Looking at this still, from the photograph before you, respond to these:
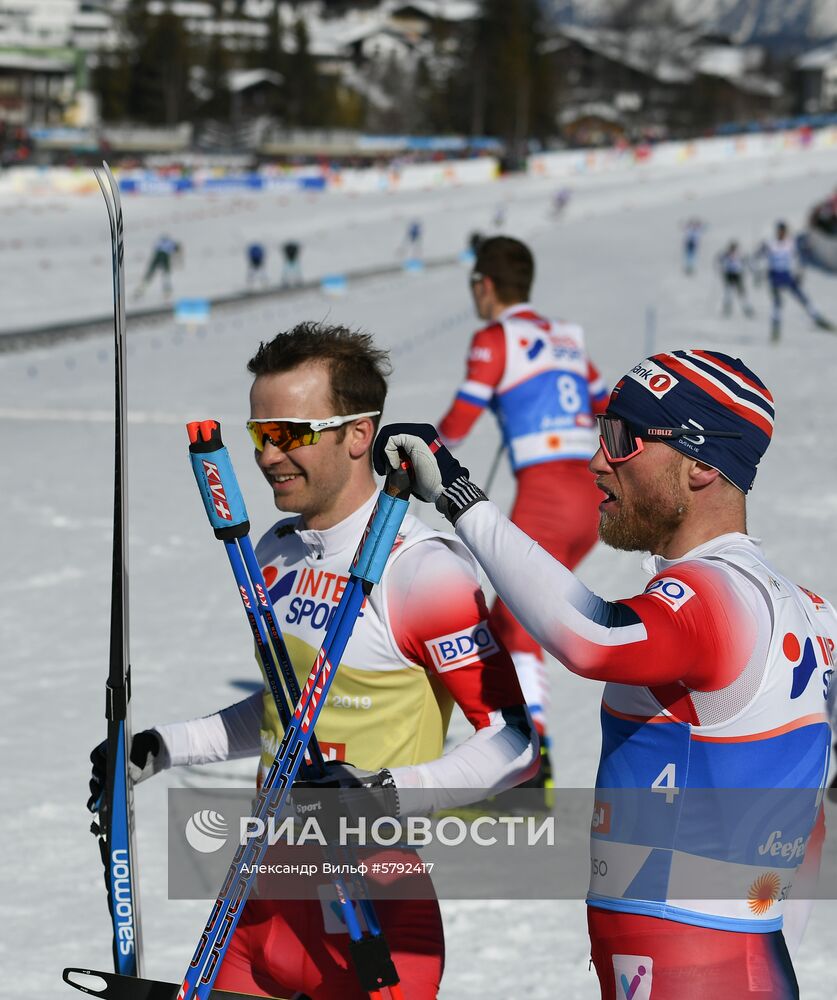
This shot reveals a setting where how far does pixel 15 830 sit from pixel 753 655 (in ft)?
13.1

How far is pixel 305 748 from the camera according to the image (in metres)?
2.71

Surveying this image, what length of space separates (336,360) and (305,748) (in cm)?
87

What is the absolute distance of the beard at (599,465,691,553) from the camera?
104 inches

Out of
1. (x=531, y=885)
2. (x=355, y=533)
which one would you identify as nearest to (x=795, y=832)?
(x=355, y=533)

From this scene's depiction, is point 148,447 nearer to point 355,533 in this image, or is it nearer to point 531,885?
point 531,885

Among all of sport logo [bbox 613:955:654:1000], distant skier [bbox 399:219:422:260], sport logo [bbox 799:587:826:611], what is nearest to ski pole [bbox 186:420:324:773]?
sport logo [bbox 613:955:654:1000]

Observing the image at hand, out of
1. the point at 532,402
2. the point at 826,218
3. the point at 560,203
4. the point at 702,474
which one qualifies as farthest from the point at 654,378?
the point at 560,203

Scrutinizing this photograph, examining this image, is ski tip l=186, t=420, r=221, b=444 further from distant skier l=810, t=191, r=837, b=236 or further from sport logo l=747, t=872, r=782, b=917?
distant skier l=810, t=191, r=837, b=236

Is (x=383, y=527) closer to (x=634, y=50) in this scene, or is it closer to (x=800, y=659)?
(x=800, y=659)

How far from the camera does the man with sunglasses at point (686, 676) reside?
246 cm

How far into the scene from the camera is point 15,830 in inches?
223

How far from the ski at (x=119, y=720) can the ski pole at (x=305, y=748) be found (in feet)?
0.84

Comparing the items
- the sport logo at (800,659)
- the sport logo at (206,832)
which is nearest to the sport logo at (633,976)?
the sport logo at (800,659)

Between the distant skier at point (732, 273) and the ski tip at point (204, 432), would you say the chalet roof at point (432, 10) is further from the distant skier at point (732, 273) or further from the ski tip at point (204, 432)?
the ski tip at point (204, 432)
